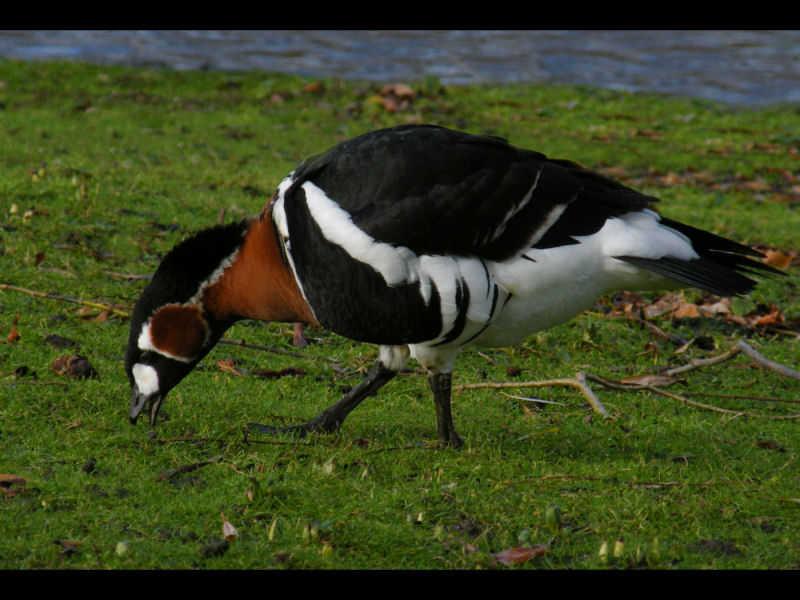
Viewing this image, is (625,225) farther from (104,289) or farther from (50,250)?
(50,250)

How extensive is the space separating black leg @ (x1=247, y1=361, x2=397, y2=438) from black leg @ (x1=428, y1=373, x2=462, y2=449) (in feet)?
1.03

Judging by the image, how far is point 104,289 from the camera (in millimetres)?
6531

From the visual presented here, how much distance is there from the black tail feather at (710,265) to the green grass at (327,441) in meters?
0.91

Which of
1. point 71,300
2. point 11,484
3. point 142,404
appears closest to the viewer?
point 11,484

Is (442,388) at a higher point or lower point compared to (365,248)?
lower

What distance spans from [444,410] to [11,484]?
198 centimetres

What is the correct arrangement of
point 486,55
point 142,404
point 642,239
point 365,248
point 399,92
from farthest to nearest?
point 486,55 → point 399,92 → point 142,404 → point 642,239 → point 365,248

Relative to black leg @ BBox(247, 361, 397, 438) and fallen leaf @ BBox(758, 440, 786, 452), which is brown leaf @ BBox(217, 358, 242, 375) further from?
fallen leaf @ BBox(758, 440, 786, 452)

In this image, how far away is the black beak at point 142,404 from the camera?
4711 millimetres

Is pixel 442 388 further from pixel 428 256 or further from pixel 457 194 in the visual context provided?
pixel 457 194

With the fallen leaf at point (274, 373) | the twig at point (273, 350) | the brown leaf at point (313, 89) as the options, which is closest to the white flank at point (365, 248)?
the fallen leaf at point (274, 373)

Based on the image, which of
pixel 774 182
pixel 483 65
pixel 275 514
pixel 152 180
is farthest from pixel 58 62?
pixel 275 514

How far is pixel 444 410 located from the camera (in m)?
4.77

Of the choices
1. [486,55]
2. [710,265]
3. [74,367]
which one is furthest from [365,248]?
[486,55]
